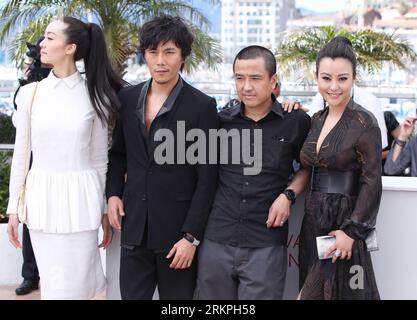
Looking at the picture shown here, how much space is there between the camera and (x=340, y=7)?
62.7ft

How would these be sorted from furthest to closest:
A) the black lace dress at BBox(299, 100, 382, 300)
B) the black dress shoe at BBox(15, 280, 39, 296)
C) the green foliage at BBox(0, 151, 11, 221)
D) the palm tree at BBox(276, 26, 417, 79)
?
the palm tree at BBox(276, 26, 417, 79) → the green foliage at BBox(0, 151, 11, 221) → the black dress shoe at BBox(15, 280, 39, 296) → the black lace dress at BBox(299, 100, 382, 300)

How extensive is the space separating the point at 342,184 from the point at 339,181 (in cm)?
2

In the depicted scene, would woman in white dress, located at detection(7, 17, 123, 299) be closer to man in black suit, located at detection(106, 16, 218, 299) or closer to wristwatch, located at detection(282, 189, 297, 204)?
man in black suit, located at detection(106, 16, 218, 299)

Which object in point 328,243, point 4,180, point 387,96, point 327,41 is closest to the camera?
point 328,243

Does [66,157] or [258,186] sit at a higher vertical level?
[66,157]

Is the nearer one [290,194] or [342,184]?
[342,184]

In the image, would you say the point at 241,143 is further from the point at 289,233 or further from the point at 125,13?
the point at 125,13

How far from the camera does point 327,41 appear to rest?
9.97 metres

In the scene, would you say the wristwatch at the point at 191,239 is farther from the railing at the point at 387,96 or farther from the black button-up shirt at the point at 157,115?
the railing at the point at 387,96

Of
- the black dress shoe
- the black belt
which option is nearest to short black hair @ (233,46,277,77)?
the black belt

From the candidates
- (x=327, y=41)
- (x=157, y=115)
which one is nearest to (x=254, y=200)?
(x=157, y=115)

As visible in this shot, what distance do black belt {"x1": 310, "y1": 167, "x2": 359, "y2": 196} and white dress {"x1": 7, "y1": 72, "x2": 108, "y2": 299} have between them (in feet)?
3.12

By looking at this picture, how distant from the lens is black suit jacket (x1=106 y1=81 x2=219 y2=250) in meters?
2.54

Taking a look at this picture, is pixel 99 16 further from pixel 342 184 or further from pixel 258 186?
pixel 342 184
